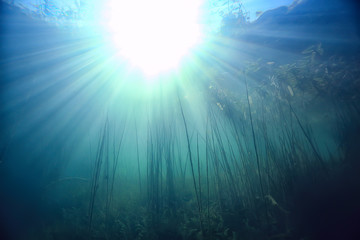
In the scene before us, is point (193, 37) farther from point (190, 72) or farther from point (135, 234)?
point (135, 234)

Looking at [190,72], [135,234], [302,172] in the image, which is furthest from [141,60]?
[302,172]

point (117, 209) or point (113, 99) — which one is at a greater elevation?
point (113, 99)

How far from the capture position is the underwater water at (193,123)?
2.64 m

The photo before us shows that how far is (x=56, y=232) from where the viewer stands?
2924 mm

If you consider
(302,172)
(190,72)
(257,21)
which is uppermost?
(257,21)

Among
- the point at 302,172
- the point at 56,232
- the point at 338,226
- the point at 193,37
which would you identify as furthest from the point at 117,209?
the point at 193,37

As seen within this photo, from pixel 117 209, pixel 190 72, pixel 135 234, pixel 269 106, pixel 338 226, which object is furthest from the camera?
pixel 190 72

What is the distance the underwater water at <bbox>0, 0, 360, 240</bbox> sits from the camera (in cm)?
264

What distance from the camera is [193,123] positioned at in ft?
13.9

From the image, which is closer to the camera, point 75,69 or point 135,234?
point 135,234

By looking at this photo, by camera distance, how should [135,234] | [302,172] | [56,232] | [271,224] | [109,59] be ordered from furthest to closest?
[109,59] < [302,172] < [56,232] < [135,234] < [271,224]

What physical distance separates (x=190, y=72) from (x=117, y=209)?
4434 mm

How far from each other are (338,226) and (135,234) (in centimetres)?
315

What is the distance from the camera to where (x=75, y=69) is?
544cm
